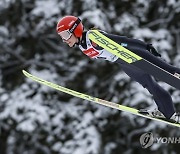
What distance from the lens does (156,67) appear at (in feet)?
15.9

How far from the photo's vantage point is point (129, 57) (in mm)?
4691

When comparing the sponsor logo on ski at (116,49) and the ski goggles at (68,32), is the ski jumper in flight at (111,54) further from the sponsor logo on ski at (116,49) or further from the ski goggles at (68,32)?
the sponsor logo on ski at (116,49)

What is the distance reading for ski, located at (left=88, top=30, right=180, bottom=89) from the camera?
4.68 m

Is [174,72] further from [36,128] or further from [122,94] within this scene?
[36,128]

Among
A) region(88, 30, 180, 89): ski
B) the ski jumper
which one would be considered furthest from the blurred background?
region(88, 30, 180, 89): ski

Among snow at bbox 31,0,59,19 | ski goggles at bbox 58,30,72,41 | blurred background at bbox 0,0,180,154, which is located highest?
ski goggles at bbox 58,30,72,41

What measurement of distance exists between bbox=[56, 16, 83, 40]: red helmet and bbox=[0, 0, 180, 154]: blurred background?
3.74 m

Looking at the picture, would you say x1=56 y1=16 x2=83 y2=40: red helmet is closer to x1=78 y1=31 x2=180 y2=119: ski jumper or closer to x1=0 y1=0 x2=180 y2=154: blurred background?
x1=78 y1=31 x2=180 y2=119: ski jumper

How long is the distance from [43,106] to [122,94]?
1.50 meters

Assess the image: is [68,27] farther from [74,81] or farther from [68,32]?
[74,81]

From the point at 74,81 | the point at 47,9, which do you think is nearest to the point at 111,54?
the point at 47,9

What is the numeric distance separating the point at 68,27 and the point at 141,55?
0.75 m

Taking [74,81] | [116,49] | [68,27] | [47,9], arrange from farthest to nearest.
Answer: [74,81] → [47,9] → [68,27] → [116,49]

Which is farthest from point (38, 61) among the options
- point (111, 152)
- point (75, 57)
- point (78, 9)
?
point (111, 152)
